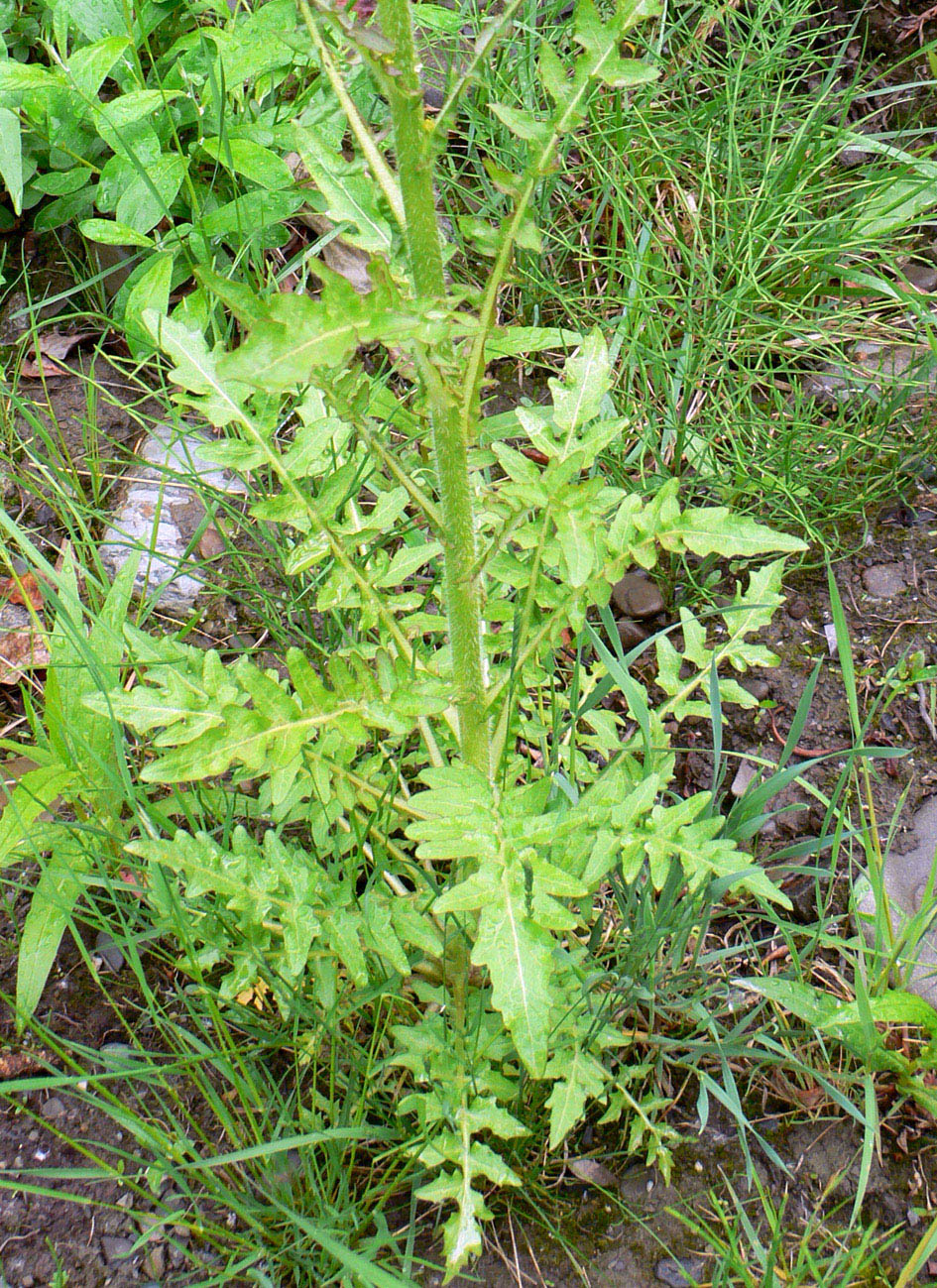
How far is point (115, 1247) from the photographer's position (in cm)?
159

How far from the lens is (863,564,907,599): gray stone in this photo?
2299 millimetres

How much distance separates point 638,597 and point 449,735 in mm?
723

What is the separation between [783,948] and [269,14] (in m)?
2.22

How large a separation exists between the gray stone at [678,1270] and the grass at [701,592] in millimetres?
30

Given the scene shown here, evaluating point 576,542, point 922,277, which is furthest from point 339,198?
point 922,277

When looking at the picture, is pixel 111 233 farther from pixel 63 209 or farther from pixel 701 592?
pixel 701 592

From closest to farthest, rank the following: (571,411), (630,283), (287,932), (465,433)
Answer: (465,433) < (287,932) < (571,411) < (630,283)

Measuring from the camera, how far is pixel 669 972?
1757mm

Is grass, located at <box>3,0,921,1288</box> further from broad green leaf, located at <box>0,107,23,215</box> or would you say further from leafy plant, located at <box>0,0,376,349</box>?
broad green leaf, located at <box>0,107,23,215</box>

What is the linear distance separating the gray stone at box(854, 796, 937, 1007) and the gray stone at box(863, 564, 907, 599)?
1.60ft

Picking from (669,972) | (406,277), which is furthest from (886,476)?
(406,277)

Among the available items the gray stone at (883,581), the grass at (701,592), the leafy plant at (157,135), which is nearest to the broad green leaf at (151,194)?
the leafy plant at (157,135)

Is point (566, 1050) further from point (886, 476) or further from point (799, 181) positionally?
point (799, 181)

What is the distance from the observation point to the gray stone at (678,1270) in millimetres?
1578
